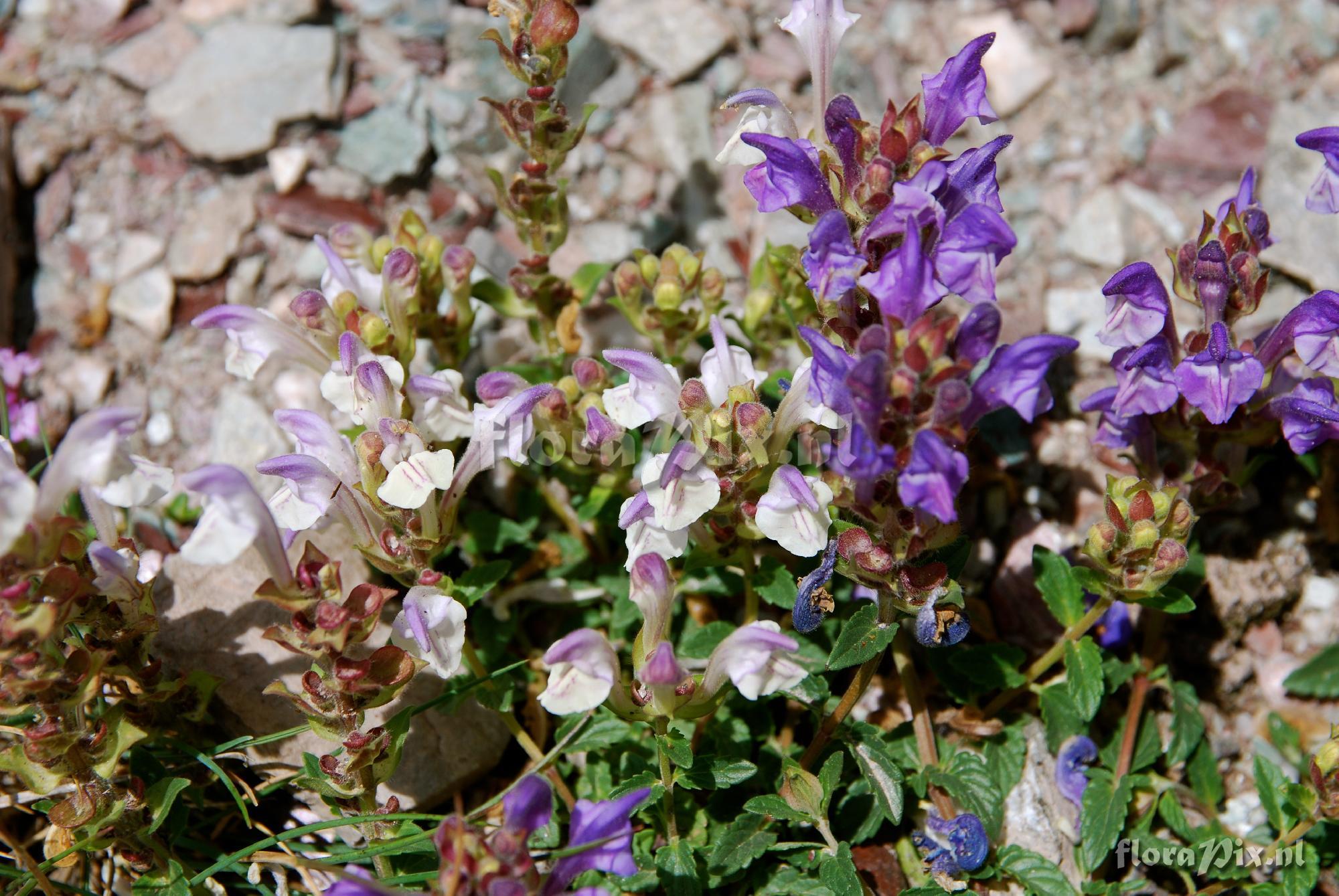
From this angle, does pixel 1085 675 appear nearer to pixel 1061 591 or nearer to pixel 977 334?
pixel 1061 591

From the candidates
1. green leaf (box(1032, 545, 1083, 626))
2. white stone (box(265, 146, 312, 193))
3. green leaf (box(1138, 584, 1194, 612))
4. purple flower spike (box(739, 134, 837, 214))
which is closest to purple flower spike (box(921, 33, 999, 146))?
purple flower spike (box(739, 134, 837, 214))

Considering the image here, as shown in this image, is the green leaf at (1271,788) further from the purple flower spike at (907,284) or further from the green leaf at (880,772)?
the purple flower spike at (907,284)

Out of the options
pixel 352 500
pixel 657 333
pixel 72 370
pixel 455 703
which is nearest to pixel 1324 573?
pixel 657 333

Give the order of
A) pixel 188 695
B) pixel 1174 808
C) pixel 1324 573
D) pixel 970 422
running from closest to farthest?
1. pixel 970 422
2. pixel 188 695
3. pixel 1174 808
4. pixel 1324 573

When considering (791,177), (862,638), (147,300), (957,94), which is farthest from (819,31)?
(147,300)

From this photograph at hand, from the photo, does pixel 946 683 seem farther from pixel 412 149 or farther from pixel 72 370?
pixel 72 370

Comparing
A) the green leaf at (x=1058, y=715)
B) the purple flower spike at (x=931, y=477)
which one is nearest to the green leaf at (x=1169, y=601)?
the green leaf at (x=1058, y=715)

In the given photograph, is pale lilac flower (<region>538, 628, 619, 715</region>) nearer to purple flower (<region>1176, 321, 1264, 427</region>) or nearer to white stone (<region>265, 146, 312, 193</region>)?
purple flower (<region>1176, 321, 1264, 427</region>)
